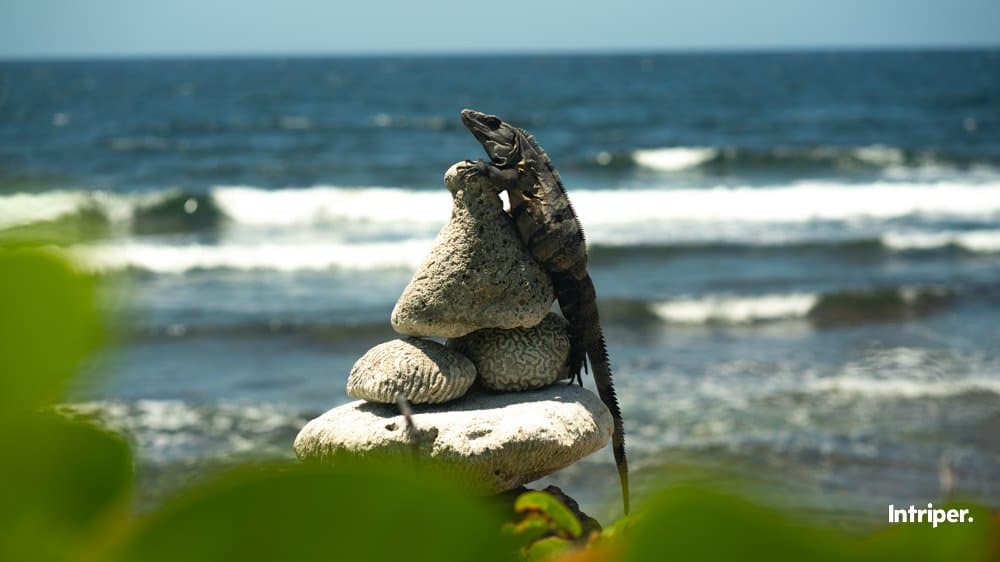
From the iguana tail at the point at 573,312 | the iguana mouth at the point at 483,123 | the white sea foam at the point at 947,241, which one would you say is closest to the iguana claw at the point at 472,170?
the iguana mouth at the point at 483,123

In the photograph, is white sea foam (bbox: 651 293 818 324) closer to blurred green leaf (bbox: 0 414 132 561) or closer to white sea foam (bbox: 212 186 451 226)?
white sea foam (bbox: 212 186 451 226)

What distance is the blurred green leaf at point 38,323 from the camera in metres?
0.32

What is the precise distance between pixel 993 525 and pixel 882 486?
726 centimetres

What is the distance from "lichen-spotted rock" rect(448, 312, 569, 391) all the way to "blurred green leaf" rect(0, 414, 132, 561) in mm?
3742

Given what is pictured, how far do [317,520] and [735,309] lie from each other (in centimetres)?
1172

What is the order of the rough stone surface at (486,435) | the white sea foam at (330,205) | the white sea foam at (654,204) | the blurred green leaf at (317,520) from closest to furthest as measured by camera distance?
the blurred green leaf at (317,520) → the rough stone surface at (486,435) → the white sea foam at (654,204) → the white sea foam at (330,205)

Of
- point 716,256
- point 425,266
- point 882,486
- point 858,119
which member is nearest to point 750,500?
point 425,266

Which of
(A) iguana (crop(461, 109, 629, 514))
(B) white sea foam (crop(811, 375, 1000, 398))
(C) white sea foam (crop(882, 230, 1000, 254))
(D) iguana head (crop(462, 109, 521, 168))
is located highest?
(D) iguana head (crop(462, 109, 521, 168))

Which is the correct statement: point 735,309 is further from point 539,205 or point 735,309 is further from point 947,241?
point 539,205

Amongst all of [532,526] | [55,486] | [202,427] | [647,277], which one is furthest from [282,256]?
[55,486]

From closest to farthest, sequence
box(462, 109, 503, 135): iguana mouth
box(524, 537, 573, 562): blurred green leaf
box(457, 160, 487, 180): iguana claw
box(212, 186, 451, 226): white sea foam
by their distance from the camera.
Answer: box(524, 537, 573, 562): blurred green leaf < box(457, 160, 487, 180): iguana claw < box(462, 109, 503, 135): iguana mouth < box(212, 186, 451, 226): white sea foam

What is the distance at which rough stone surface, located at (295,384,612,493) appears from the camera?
377cm

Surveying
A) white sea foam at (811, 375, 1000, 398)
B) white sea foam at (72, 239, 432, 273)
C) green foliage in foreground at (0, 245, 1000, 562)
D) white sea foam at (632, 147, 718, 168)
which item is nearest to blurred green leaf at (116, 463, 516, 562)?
green foliage in foreground at (0, 245, 1000, 562)

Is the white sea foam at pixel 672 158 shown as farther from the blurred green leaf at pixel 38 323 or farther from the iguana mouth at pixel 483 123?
the blurred green leaf at pixel 38 323
